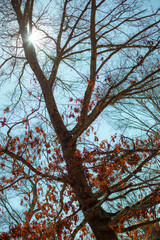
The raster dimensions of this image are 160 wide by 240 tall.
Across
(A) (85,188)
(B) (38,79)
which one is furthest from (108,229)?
(B) (38,79)

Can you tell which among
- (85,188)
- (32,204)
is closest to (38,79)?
(85,188)

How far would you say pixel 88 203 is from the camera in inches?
153

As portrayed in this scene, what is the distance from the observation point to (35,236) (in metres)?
4.47

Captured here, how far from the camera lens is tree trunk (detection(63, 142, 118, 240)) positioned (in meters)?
3.67

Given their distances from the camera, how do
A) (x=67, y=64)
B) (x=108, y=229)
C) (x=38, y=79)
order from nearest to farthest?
(x=108, y=229) → (x=38, y=79) → (x=67, y=64)

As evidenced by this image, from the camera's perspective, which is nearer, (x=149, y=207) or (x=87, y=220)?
(x=149, y=207)

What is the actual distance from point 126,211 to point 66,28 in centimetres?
543

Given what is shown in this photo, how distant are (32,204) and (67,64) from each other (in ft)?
21.2

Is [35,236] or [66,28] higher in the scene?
[66,28]

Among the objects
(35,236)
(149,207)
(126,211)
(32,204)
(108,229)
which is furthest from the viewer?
(32,204)

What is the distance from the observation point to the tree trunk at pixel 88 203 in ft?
12.0

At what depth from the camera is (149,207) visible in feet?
10.2

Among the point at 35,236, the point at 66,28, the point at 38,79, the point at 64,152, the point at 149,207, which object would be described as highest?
the point at 66,28

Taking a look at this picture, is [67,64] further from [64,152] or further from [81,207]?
[81,207]
